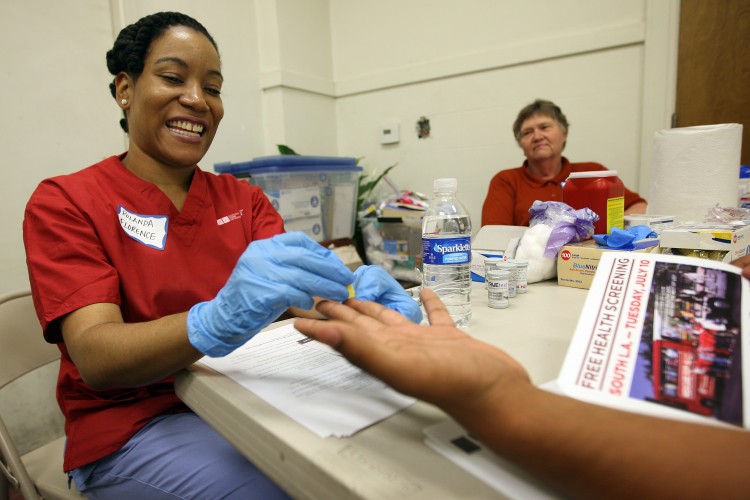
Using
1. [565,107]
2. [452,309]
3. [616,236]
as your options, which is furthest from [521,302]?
[565,107]

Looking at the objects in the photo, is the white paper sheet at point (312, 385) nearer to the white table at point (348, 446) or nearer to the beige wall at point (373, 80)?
the white table at point (348, 446)

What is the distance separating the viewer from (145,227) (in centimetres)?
96

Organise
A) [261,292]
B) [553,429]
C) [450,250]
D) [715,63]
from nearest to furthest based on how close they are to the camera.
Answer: [553,429]
[261,292]
[450,250]
[715,63]

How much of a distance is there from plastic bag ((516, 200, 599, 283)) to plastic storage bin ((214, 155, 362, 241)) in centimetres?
135

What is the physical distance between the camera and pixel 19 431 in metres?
1.68

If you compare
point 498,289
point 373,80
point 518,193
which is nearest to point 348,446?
point 498,289

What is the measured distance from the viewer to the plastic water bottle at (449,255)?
85 cm

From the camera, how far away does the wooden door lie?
6.54 feet

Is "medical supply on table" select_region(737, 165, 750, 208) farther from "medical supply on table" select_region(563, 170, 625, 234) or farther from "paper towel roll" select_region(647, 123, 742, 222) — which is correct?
"medical supply on table" select_region(563, 170, 625, 234)

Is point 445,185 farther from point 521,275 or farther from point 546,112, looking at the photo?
point 546,112

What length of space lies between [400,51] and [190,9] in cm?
126

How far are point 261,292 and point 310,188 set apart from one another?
173 centimetres

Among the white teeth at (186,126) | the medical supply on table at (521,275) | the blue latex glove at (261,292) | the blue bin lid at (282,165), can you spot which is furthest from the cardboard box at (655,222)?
the blue bin lid at (282,165)

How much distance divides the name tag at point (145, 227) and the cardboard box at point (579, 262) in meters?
0.93
